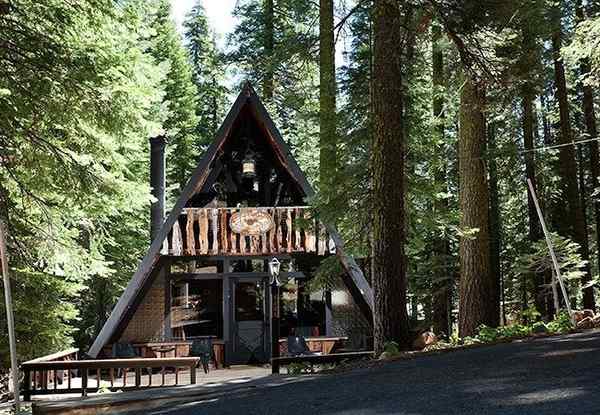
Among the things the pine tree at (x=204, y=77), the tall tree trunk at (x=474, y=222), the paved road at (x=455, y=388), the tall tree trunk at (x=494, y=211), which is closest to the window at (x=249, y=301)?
the tall tree trunk at (x=474, y=222)

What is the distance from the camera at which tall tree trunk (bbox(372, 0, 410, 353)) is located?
26.5 ft

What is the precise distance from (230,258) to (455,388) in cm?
1060

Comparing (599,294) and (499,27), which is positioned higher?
(499,27)

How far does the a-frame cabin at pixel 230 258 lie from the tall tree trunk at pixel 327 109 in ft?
5.96

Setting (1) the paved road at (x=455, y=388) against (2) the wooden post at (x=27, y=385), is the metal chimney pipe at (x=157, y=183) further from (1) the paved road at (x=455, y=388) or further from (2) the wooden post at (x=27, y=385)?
(1) the paved road at (x=455, y=388)

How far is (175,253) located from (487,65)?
8091mm

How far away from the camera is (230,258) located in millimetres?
15070

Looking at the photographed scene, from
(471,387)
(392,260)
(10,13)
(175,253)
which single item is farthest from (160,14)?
(471,387)

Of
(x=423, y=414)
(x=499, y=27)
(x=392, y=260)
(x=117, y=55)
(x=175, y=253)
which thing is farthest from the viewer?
(x=175, y=253)

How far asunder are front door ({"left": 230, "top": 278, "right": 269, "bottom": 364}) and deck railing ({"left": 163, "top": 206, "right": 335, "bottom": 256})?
0.95 meters

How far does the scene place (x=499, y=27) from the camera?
9281mm

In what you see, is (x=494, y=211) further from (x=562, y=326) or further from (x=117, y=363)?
(x=117, y=363)

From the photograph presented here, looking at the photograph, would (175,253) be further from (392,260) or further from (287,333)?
(392,260)

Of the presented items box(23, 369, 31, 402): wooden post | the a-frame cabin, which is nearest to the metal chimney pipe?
the a-frame cabin
